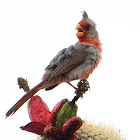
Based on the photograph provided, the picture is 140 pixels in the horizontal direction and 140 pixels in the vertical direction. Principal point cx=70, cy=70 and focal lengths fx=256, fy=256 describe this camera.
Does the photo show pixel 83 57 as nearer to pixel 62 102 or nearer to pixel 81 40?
pixel 81 40

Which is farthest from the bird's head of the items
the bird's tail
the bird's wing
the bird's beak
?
the bird's tail

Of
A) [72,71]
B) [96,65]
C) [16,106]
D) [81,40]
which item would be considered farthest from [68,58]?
[16,106]

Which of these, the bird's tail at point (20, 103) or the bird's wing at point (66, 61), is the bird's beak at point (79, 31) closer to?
the bird's wing at point (66, 61)

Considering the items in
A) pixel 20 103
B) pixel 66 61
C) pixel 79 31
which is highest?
pixel 79 31

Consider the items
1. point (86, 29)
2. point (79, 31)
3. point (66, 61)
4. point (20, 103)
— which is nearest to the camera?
point (20, 103)

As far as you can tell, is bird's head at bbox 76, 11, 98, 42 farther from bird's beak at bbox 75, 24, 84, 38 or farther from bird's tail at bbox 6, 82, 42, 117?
bird's tail at bbox 6, 82, 42, 117

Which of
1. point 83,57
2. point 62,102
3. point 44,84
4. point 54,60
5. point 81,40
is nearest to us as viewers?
point 62,102

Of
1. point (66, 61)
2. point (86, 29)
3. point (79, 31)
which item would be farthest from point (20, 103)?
point (86, 29)

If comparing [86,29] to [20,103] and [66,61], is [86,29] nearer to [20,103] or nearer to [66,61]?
[66,61]
